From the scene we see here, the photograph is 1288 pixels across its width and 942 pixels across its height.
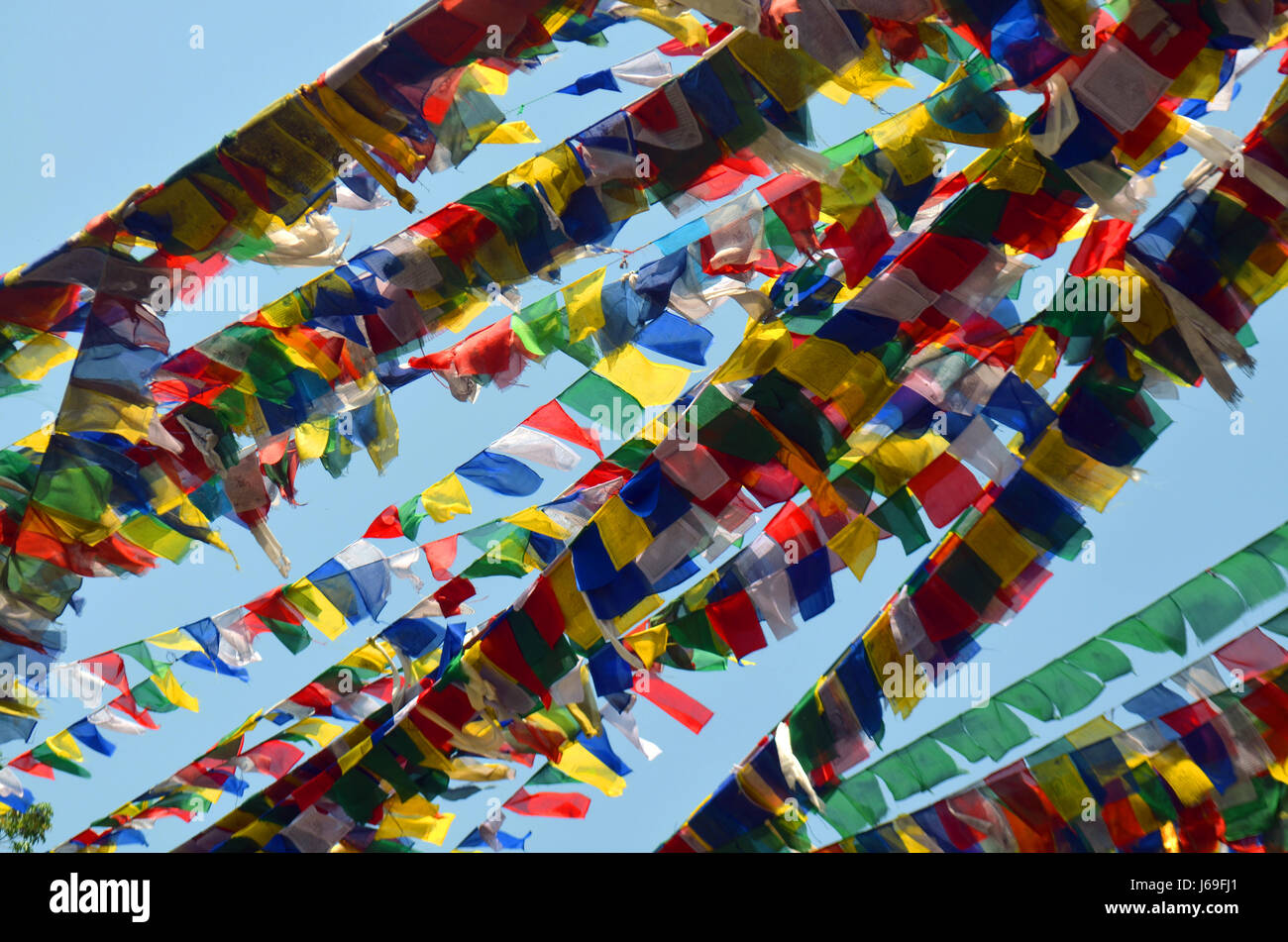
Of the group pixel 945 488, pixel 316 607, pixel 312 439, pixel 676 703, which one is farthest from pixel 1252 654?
pixel 316 607

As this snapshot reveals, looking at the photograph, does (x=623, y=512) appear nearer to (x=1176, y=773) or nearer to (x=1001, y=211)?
(x=1001, y=211)

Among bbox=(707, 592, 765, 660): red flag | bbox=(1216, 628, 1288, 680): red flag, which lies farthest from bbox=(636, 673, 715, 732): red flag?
bbox=(1216, 628, 1288, 680): red flag

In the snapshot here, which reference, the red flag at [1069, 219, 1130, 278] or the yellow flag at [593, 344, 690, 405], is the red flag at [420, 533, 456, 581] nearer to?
the yellow flag at [593, 344, 690, 405]

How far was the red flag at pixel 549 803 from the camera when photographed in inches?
209

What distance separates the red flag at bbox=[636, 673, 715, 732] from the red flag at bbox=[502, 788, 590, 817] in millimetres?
697

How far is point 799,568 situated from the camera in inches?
172

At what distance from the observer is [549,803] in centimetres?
535

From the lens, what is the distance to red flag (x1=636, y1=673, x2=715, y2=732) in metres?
4.92

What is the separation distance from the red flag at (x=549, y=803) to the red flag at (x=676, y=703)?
70 cm

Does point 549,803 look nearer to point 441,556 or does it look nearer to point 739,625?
point 441,556

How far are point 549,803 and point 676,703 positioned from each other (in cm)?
90

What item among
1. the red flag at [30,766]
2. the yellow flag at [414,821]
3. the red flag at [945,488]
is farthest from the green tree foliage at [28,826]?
the red flag at [945,488]

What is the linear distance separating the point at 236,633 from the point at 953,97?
391 cm

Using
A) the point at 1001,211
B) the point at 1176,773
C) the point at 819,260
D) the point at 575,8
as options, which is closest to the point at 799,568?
the point at 819,260
